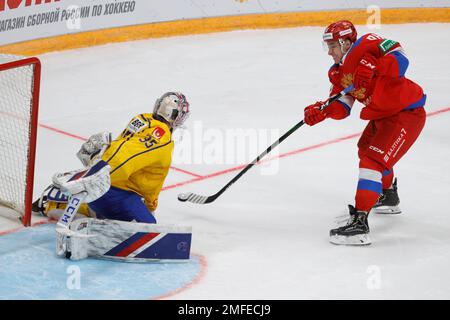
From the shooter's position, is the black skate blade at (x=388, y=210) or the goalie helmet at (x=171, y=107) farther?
the black skate blade at (x=388, y=210)

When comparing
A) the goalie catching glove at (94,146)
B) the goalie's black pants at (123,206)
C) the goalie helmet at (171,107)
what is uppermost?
the goalie helmet at (171,107)

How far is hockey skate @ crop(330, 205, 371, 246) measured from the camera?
4.32m

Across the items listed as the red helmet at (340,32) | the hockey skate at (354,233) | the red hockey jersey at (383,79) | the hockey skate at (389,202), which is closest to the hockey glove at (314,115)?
the red hockey jersey at (383,79)

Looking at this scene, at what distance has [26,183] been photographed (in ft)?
14.7

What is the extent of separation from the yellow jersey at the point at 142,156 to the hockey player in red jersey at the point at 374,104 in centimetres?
81

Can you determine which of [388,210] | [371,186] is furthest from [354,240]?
[388,210]

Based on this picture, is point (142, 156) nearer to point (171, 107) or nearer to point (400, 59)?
point (171, 107)

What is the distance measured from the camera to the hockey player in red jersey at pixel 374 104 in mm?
4281

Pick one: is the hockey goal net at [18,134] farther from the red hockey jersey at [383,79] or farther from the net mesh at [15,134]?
the red hockey jersey at [383,79]

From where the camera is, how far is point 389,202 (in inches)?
190

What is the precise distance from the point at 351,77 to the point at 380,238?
817 millimetres

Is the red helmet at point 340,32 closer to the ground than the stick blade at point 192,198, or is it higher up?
higher up

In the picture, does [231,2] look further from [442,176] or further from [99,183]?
[99,183]

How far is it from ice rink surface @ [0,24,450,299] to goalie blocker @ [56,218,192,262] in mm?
178
